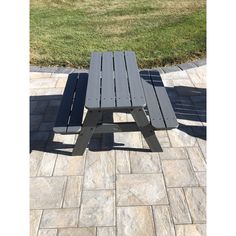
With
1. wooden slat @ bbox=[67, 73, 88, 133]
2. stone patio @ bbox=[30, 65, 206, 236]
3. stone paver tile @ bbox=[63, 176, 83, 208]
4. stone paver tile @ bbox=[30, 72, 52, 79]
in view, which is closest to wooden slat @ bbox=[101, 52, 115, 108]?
wooden slat @ bbox=[67, 73, 88, 133]

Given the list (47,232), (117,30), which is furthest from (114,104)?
(117,30)

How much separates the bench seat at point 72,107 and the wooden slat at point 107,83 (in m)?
0.42

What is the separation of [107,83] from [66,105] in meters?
0.63

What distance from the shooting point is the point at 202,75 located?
242 inches

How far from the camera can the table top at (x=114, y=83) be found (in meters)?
3.56

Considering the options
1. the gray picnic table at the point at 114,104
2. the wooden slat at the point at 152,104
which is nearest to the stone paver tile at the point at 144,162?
the gray picnic table at the point at 114,104

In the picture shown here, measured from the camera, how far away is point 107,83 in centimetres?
398

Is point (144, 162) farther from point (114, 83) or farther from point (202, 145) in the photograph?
point (114, 83)

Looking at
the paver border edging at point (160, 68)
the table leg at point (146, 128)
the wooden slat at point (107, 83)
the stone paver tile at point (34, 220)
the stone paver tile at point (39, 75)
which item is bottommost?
the paver border edging at point (160, 68)

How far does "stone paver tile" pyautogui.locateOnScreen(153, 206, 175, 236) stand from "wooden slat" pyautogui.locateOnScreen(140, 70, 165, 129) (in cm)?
92

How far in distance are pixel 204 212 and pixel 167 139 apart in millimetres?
1301

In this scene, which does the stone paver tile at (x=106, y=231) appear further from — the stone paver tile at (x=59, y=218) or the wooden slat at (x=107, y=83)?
the wooden slat at (x=107, y=83)
